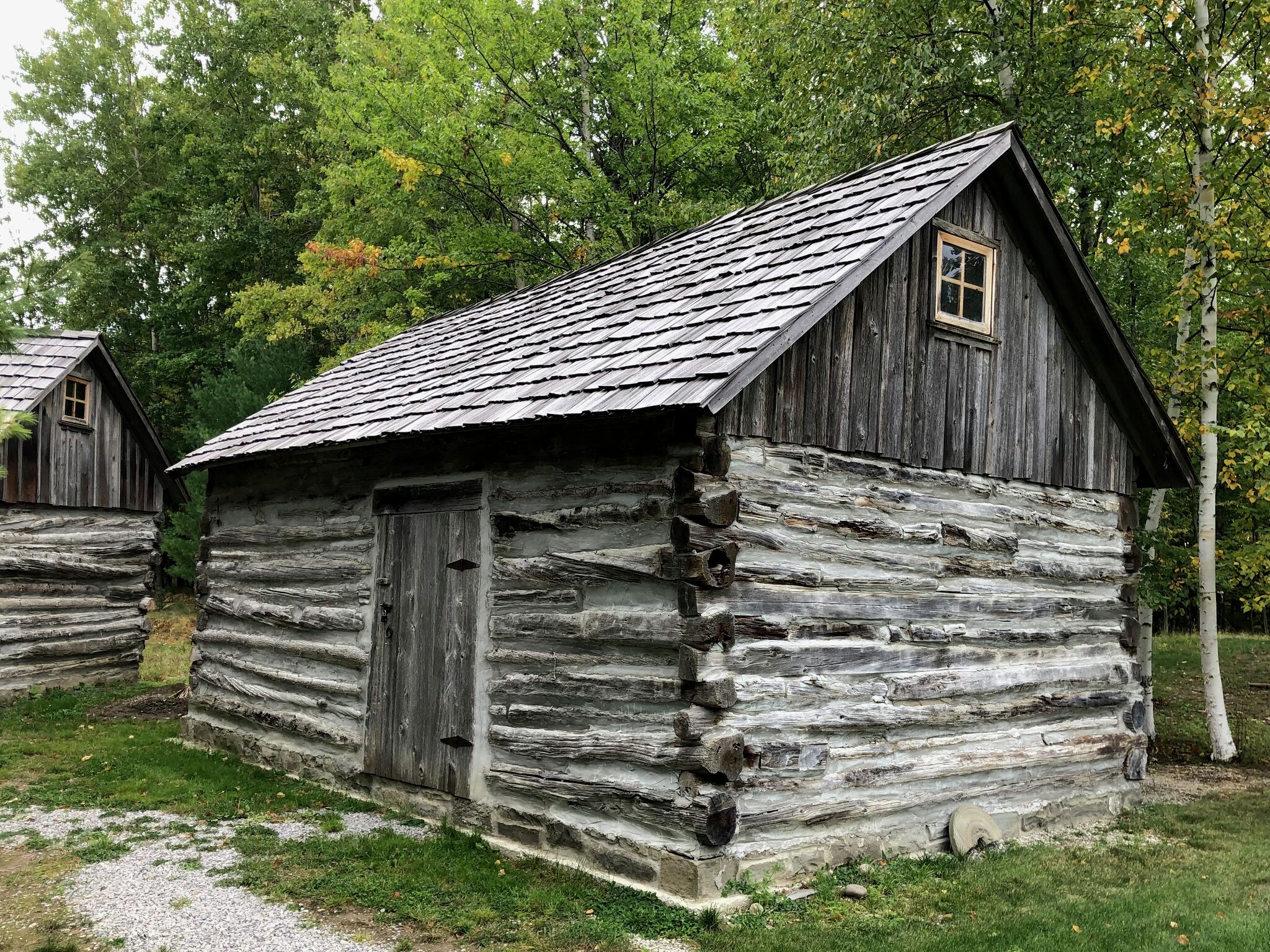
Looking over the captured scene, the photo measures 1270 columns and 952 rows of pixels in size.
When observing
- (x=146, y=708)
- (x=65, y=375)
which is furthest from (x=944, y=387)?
(x=65, y=375)

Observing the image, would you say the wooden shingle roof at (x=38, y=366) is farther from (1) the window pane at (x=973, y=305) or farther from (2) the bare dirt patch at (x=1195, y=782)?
(2) the bare dirt patch at (x=1195, y=782)

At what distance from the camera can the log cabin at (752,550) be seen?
20.9ft

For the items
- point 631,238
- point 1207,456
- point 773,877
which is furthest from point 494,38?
point 773,877

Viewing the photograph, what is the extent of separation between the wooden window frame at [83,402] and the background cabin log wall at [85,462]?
21mm

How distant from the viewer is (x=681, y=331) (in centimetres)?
715

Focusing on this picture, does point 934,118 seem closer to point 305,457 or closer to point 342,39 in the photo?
point 305,457

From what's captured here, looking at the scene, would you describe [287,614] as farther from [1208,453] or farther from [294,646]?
[1208,453]

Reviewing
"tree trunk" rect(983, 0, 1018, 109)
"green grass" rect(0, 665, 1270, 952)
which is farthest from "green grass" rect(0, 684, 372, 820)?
"tree trunk" rect(983, 0, 1018, 109)

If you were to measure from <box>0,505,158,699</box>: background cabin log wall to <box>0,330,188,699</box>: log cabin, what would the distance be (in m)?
0.01

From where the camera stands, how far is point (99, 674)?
15414 mm

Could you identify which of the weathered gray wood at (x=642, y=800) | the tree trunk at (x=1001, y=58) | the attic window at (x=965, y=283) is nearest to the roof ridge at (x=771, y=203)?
the attic window at (x=965, y=283)

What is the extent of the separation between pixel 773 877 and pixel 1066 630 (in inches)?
160

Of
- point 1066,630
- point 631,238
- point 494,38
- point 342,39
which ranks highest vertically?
point 342,39

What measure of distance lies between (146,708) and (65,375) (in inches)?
193
